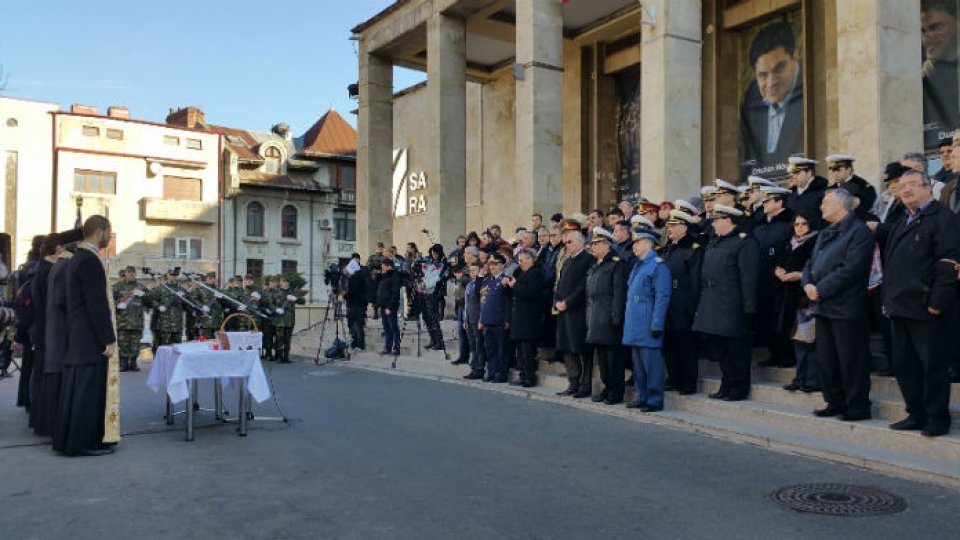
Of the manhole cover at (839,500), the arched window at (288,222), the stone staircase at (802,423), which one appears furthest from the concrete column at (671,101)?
the arched window at (288,222)

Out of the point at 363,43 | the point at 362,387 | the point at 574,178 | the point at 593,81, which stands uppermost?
the point at 363,43

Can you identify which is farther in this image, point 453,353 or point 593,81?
point 593,81

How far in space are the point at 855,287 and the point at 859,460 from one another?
157 centimetres

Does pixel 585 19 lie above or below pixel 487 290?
above

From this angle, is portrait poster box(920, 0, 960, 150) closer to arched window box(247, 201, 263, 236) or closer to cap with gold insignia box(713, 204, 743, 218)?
cap with gold insignia box(713, 204, 743, 218)

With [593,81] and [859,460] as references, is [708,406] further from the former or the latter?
[593,81]

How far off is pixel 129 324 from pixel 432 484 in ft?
41.9

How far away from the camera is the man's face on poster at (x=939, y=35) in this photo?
15.1 metres

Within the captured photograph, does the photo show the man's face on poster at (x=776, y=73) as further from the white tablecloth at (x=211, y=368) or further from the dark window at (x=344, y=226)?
the dark window at (x=344, y=226)

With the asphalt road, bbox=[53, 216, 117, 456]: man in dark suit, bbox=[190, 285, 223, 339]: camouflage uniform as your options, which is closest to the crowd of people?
the asphalt road


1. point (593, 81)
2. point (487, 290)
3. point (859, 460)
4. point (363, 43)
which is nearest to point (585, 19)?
point (593, 81)

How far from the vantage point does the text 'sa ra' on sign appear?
93.0 ft

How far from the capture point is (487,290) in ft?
39.5

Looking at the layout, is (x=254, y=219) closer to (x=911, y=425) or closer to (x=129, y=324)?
(x=129, y=324)
